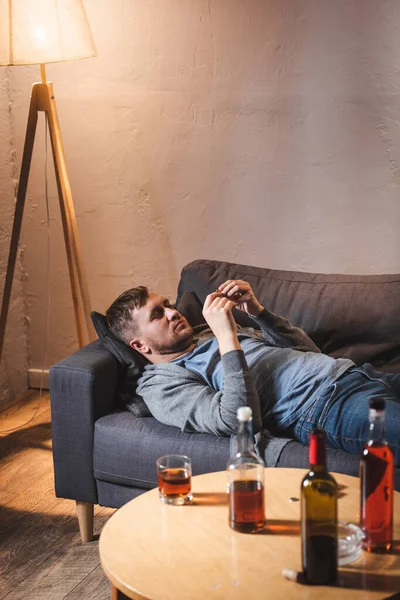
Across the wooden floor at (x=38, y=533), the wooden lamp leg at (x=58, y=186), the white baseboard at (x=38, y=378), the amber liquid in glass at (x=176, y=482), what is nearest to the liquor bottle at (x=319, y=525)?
the amber liquid in glass at (x=176, y=482)

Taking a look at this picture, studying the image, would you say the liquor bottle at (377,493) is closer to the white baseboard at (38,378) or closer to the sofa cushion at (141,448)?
the sofa cushion at (141,448)

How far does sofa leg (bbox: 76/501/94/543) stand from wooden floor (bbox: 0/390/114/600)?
3 centimetres

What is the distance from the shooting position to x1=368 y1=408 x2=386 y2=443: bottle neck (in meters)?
1.50

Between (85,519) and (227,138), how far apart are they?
5.79 feet

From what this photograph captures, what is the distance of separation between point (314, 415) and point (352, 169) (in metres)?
1.40

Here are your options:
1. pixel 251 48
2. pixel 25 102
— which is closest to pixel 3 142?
pixel 25 102

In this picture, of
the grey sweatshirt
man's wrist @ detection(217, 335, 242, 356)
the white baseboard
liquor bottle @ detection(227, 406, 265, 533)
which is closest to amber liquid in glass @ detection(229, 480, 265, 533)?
liquor bottle @ detection(227, 406, 265, 533)

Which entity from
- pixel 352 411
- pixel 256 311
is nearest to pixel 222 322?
pixel 256 311

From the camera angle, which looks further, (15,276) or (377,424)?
(15,276)

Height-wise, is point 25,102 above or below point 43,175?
above

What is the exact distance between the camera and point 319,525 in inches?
57.3

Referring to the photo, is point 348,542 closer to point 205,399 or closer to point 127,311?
point 205,399

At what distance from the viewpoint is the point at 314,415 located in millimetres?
2373

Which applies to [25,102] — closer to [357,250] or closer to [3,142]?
[3,142]
